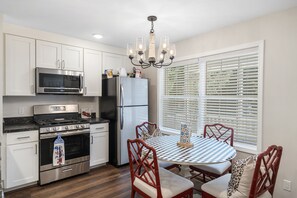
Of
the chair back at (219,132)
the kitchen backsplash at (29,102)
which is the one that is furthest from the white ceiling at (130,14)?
the chair back at (219,132)

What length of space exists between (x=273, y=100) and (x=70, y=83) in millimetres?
3160

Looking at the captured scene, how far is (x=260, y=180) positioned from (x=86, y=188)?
2298 millimetres

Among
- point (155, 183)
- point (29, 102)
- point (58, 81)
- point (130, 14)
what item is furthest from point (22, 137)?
point (130, 14)

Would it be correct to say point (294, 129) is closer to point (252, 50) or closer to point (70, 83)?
point (252, 50)

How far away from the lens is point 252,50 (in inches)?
99.0

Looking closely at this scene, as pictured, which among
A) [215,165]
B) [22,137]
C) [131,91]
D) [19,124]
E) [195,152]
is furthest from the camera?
[131,91]

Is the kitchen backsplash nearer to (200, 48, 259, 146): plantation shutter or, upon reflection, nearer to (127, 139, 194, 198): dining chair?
(127, 139, 194, 198): dining chair

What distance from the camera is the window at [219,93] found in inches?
100

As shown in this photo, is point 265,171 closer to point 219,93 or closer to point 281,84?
point 281,84

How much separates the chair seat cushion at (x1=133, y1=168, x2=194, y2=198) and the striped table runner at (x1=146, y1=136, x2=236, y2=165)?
0.87ft

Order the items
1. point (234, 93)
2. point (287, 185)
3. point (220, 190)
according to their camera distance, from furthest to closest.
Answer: point (234, 93) → point (287, 185) → point (220, 190)

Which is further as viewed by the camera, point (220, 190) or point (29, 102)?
point (29, 102)

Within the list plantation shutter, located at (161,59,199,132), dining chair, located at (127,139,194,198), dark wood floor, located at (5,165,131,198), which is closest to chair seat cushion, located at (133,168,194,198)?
dining chair, located at (127,139,194,198)

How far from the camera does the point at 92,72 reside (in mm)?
3578
